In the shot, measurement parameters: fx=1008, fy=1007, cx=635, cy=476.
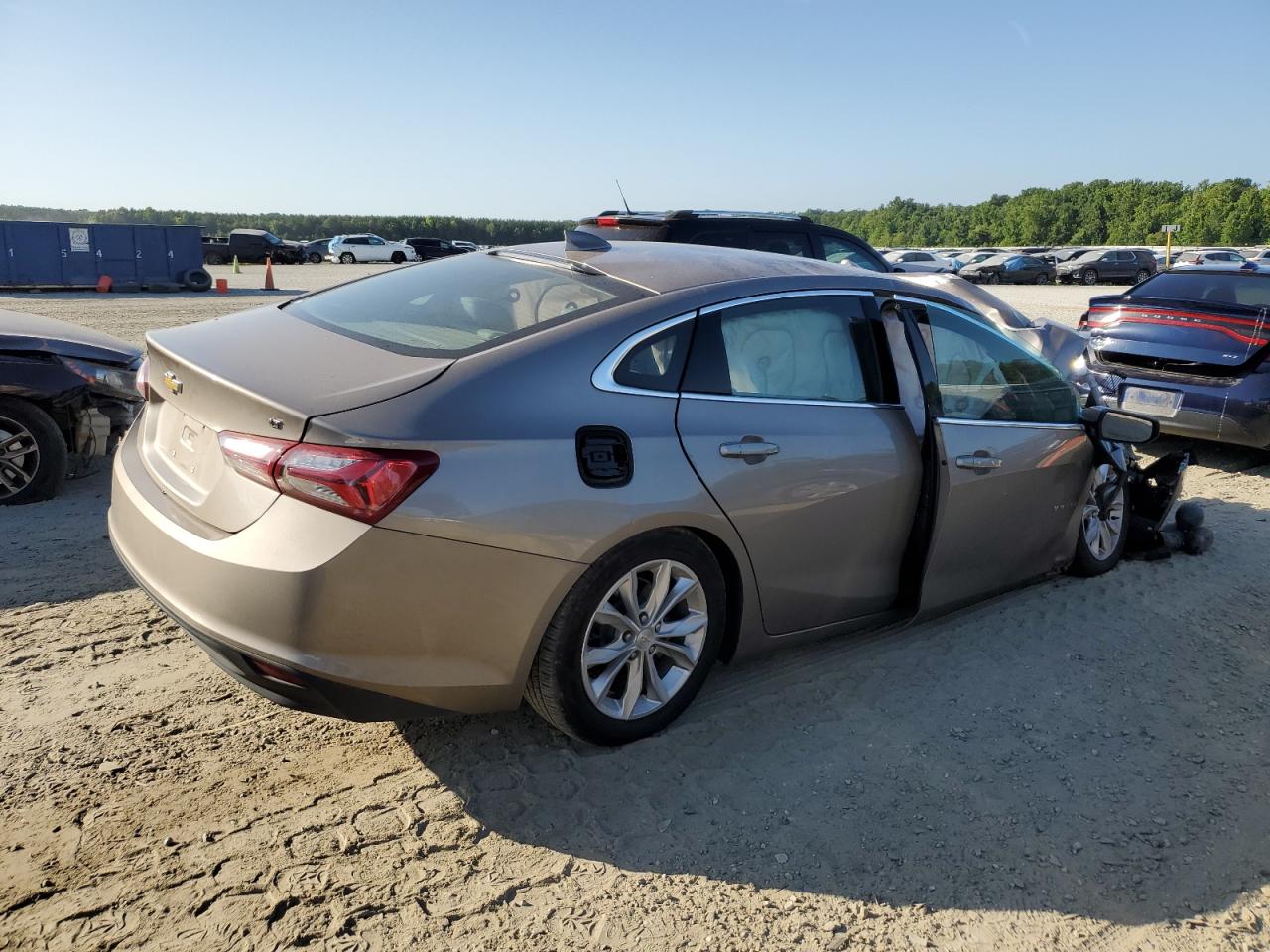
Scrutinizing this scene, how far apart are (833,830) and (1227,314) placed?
21.1 feet

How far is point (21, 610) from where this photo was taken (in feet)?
14.2

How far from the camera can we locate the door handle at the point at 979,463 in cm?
405

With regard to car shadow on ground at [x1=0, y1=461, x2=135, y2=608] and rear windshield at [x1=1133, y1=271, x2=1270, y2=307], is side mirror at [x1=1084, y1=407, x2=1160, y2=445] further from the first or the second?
car shadow on ground at [x1=0, y1=461, x2=135, y2=608]

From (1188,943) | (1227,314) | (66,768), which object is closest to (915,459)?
(1188,943)

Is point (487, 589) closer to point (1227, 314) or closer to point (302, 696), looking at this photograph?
point (302, 696)

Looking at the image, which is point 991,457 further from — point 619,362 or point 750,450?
point 619,362

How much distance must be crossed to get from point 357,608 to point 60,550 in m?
3.19

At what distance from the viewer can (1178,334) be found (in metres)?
7.82

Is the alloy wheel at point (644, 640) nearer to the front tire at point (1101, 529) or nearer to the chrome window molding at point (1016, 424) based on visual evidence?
the chrome window molding at point (1016, 424)

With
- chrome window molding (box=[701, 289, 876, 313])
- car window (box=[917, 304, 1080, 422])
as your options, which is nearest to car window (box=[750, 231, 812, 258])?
car window (box=[917, 304, 1080, 422])

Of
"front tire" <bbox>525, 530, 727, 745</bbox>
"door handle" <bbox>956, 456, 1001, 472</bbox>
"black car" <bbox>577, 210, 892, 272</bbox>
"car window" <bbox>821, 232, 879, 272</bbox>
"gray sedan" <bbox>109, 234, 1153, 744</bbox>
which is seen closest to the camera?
"gray sedan" <bbox>109, 234, 1153, 744</bbox>

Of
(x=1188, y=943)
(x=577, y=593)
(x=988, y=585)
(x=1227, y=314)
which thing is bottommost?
(x=1188, y=943)

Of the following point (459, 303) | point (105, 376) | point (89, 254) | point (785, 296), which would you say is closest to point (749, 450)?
point (785, 296)

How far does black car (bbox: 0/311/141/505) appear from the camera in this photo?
5707 millimetres
